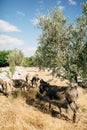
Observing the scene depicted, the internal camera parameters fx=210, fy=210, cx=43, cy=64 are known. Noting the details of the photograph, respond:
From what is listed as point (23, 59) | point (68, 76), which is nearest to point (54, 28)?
point (68, 76)

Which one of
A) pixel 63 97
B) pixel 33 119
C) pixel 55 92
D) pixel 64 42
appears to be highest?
pixel 64 42

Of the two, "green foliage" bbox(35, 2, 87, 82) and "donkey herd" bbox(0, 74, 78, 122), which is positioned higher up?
"green foliage" bbox(35, 2, 87, 82)

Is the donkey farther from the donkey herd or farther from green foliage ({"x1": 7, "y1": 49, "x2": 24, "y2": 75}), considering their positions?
green foliage ({"x1": 7, "y1": 49, "x2": 24, "y2": 75})

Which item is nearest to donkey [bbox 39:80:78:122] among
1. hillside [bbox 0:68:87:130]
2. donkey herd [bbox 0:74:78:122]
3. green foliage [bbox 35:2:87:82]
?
donkey herd [bbox 0:74:78:122]

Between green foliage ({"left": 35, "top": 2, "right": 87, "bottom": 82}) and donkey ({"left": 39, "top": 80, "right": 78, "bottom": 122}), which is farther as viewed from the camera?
green foliage ({"left": 35, "top": 2, "right": 87, "bottom": 82})

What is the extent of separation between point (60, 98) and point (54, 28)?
7.01m

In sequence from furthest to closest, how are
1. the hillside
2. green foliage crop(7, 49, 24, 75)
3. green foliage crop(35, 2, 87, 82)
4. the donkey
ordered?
green foliage crop(7, 49, 24, 75)
green foliage crop(35, 2, 87, 82)
the donkey
the hillside

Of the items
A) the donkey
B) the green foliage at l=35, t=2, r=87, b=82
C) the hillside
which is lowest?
the hillside

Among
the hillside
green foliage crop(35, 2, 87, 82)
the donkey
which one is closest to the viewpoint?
the hillside

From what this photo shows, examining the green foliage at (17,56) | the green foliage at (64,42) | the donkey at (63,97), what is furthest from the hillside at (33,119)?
the green foliage at (17,56)

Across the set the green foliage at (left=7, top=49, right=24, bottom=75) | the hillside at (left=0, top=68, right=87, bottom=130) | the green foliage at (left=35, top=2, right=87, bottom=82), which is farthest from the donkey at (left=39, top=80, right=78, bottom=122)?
the green foliage at (left=7, top=49, right=24, bottom=75)

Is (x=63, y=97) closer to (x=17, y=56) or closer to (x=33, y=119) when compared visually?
(x=33, y=119)

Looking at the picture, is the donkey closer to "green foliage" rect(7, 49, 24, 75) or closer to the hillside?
Answer: the hillside

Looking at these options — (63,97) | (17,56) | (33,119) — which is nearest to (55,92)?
(63,97)
